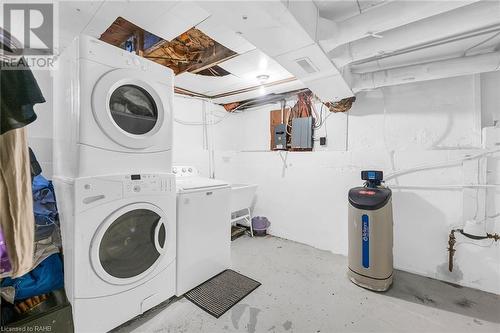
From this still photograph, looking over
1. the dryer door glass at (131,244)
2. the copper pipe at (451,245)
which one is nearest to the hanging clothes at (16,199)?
the dryer door glass at (131,244)

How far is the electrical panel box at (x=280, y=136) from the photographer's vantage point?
314 cm

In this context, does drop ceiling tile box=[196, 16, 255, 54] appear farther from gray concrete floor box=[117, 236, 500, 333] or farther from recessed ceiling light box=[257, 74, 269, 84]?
gray concrete floor box=[117, 236, 500, 333]

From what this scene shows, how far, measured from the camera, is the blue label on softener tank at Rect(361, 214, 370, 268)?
77.8 inches

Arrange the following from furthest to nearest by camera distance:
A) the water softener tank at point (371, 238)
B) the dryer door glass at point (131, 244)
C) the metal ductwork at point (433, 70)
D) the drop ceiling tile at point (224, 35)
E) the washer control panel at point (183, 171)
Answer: the washer control panel at point (183, 171) → the water softener tank at point (371, 238) → the metal ductwork at point (433, 70) → the drop ceiling tile at point (224, 35) → the dryer door glass at point (131, 244)

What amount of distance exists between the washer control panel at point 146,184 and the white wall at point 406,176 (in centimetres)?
189

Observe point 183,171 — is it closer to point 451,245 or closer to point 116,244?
point 116,244

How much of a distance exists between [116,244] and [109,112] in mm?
877

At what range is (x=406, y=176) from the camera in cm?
230

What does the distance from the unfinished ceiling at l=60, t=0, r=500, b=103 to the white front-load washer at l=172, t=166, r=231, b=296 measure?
4.09ft

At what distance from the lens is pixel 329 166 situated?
2.78 metres

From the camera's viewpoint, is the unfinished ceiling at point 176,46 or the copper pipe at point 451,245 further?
the copper pipe at point 451,245

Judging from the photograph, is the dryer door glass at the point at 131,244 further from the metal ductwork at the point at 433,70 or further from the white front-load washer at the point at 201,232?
the metal ductwork at the point at 433,70

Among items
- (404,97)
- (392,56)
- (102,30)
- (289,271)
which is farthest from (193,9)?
(289,271)

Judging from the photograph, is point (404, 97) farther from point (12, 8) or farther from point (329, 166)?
point (12, 8)
